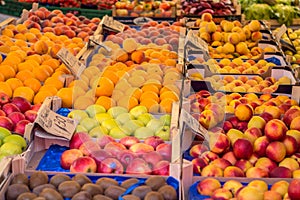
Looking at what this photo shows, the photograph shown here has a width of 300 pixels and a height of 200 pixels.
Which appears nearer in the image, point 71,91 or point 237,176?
point 237,176

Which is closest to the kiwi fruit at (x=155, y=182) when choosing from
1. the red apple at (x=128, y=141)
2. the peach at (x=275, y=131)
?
the red apple at (x=128, y=141)

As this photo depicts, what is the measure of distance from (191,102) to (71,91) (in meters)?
0.74

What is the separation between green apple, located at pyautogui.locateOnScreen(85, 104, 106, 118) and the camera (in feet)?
9.11

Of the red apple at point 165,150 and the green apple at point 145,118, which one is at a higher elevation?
the green apple at point 145,118

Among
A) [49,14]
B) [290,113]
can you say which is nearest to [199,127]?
[290,113]

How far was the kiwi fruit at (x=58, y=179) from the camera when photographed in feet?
6.39

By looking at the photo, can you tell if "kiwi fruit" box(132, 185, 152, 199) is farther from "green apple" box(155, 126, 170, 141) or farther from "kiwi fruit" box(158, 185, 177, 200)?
"green apple" box(155, 126, 170, 141)

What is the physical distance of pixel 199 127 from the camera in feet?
7.99

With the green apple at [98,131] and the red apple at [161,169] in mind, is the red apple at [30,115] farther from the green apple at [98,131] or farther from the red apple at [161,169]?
the red apple at [161,169]

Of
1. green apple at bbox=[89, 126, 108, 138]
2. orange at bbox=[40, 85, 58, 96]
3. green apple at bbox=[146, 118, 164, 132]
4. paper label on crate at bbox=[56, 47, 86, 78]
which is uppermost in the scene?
paper label on crate at bbox=[56, 47, 86, 78]

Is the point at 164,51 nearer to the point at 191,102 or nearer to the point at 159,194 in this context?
the point at 191,102

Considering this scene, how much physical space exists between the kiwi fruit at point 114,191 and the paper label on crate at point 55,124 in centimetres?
66

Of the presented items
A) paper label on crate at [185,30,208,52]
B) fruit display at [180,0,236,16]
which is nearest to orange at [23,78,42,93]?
paper label on crate at [185,30,208,52]

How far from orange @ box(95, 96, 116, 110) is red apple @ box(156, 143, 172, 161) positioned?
621mm
